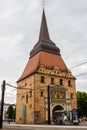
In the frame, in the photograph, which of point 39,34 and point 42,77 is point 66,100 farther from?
point 39,34

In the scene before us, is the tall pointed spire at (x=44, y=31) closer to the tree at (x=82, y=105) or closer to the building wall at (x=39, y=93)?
the building wall at (x=39, y=93)

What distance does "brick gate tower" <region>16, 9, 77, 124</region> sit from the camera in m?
46.5

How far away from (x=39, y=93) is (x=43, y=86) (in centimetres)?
182

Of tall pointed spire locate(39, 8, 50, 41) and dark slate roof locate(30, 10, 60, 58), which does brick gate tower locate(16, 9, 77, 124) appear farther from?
tall pointed spire locate(39, 8, 50, 41)

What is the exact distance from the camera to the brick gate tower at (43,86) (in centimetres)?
4646

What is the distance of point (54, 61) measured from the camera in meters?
53.1

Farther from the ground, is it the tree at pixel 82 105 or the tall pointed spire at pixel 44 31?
the tall pointed spire at pixel 44 31

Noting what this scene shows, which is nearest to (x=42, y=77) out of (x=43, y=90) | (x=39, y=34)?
(x=43, y=90)

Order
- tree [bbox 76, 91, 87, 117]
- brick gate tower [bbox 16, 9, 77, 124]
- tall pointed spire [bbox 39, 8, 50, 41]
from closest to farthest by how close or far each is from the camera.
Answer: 1. brick gate tower [bbox 16, 9, 77, 124]
2. tall pointed spire [bbox 39, 8, 50, 41]
3. tree [bbox 76, 91, 87, 117]

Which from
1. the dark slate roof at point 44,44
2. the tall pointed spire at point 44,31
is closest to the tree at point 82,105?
the dark slate roof at point 44,44

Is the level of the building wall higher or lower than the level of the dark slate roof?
lower

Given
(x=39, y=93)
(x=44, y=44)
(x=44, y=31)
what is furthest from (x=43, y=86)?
(x=44, y=31)

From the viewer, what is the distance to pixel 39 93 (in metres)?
47.0

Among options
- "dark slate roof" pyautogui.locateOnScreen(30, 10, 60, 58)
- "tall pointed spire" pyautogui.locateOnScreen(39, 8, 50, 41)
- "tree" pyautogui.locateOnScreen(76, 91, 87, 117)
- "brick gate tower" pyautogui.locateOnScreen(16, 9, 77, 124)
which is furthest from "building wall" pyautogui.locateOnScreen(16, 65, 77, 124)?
"tree" pyautogui.locateOnScreen(76, 91, 87, 117)
